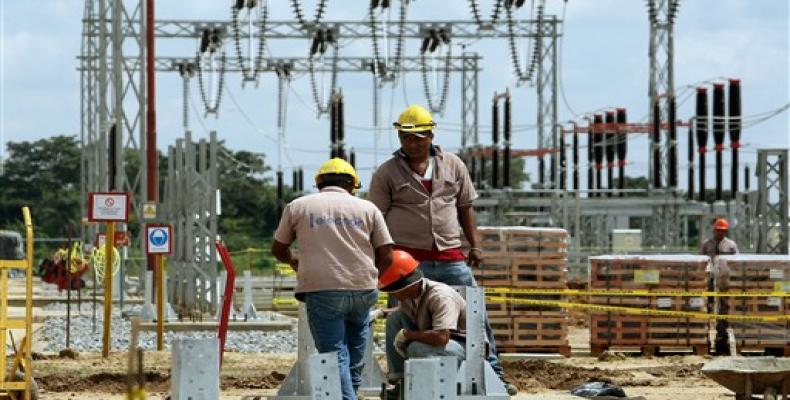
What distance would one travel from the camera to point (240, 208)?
100688mm

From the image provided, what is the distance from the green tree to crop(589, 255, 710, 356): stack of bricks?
74626 millimetres

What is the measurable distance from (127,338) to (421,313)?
1474 centimetres

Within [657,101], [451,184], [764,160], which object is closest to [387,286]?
[451,184]

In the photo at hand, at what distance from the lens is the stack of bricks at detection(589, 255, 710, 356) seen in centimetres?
2252

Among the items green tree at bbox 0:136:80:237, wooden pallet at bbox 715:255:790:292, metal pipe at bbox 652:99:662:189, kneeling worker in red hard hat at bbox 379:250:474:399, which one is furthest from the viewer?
green tree at bbox 0:136:80:237

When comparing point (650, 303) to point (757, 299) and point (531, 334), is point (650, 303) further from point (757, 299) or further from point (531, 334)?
point (531, 334)

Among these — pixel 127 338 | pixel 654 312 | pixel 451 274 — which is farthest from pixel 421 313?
pixel 127 338

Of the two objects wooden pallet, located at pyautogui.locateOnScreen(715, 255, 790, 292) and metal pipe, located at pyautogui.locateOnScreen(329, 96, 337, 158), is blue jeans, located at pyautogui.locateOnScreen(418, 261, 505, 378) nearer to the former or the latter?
wooden pallet, located at pyautogui.locateOnScreen(715, 255, 790, 292)

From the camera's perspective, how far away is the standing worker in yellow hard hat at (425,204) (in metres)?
13.5

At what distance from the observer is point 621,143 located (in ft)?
210

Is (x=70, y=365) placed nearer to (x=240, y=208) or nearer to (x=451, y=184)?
(x=451, y=184)

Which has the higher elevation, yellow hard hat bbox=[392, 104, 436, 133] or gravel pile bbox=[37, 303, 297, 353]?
A: yellow hard hat bbox=[392, 104, 436, 133]

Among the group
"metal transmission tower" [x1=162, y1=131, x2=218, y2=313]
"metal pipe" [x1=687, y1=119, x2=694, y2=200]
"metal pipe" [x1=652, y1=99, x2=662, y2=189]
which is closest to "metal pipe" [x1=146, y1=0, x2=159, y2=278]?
"metal transmission tower" [x1=162, y1=131, x2=218, y2=313]

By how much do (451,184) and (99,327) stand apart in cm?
1744
